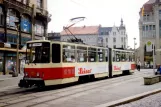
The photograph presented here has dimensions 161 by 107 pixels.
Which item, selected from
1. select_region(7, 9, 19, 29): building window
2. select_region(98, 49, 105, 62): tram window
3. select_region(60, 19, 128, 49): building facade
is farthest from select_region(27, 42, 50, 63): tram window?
select_region(60, 19, 128, 49): building facade

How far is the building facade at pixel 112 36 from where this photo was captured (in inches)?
3713

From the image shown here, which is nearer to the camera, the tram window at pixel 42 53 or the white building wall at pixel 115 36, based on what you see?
the tram window at pixel 42 53

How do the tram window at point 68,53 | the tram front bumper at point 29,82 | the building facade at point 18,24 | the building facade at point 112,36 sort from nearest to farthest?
the tram front bumper at point 29,82, the tram window at point 68,53, the building facade at point 18,24, the building facade at point 112,36

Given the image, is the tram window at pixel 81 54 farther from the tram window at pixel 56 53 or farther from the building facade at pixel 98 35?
the building facade at pixel 98 35

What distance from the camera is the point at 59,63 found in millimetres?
14867

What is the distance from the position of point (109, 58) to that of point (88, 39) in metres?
69.6

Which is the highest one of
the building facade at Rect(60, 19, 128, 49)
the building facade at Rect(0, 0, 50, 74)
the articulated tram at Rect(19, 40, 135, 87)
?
the building facade at Rect(60, 19, 128, 49)

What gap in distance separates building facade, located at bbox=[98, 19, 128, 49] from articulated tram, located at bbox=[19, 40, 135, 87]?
235 ft

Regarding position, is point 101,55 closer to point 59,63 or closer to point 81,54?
point 81,54

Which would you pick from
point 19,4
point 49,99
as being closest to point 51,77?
point 49,99

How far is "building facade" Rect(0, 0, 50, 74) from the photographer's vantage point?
30016mm

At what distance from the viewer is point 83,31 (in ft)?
303

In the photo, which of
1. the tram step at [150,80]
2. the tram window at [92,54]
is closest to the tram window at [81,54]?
the tram window at [92,54]

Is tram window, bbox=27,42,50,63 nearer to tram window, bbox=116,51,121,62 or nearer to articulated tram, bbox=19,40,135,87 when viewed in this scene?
articulated tram, bbox=19,40,135,87
